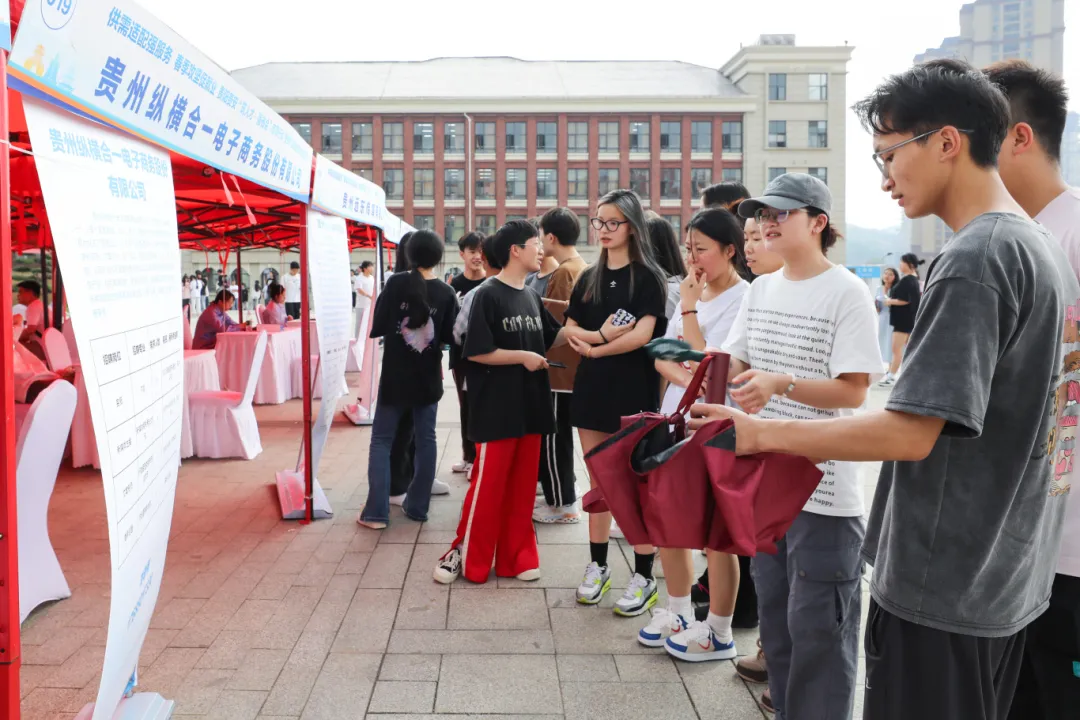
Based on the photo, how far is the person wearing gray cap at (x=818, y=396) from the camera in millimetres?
2256

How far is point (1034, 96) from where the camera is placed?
180cm

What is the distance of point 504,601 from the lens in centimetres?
403

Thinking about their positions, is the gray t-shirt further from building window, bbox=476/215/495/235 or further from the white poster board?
building window, bbox=476/215/495/235

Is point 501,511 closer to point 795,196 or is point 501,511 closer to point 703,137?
point 795,196

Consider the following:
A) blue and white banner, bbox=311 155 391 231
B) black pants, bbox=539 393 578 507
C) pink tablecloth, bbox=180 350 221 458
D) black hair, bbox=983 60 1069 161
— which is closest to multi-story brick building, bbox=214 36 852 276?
pink tablecloth, bbox=180 350 221 458

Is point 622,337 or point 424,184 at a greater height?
point 424,184

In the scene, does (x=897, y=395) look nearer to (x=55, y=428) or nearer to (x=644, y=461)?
(x=644, y=461)

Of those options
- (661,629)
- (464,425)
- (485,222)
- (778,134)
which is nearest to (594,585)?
(661,629)

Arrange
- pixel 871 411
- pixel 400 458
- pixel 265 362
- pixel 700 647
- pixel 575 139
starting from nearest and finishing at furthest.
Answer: pixel 871 411 → pixel 700 647 → pixel 400 458 → pixel 265 362 → pixel 575 139

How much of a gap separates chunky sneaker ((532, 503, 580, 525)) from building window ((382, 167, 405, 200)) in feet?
166

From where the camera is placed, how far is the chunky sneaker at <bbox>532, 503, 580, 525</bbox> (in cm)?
545

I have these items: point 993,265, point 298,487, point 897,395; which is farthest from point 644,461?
point 298,487

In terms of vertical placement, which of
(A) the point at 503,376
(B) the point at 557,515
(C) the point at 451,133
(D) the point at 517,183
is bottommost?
(B) the point at 557,515

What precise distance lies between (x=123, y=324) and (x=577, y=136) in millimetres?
54025
